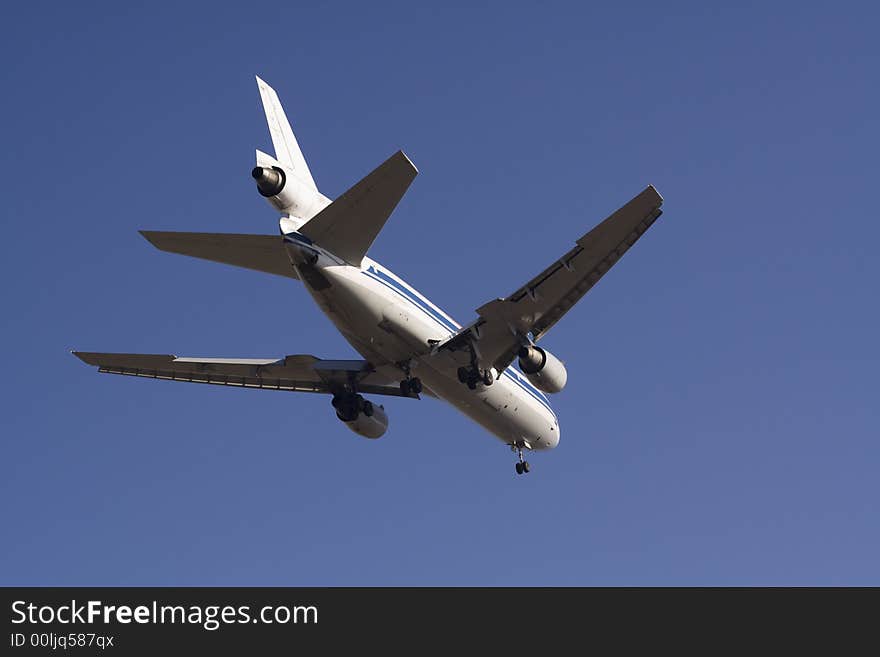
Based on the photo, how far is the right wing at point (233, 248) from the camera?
995 inches

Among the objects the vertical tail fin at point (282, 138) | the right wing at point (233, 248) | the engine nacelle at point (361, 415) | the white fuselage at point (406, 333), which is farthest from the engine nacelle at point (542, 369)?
the vertical tail fin at point (282, 138)

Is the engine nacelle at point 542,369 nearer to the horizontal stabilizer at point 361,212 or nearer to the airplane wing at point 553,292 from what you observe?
Answer: the airplane wing at point 553,292

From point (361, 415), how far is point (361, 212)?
8861 millimetres

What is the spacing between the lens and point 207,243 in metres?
25.6

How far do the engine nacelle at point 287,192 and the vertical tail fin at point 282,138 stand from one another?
1.36ft

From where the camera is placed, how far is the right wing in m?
25.3

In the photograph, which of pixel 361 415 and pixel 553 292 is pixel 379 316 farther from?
pixel 361 415
